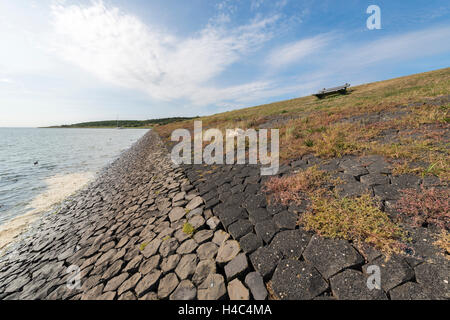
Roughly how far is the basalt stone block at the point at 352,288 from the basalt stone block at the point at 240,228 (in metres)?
1.44

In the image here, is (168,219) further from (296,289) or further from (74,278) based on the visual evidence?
(296,289)

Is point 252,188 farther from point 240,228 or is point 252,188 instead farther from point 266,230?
point 266,230

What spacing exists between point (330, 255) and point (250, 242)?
3.84 feet

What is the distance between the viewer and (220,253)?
2.84 metres

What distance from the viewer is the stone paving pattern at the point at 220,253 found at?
203 cm

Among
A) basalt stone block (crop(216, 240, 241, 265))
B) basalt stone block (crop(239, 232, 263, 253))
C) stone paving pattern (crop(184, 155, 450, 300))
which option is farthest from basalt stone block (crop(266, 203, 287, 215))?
basalt stone block (crop(216, 240, 241, 265))

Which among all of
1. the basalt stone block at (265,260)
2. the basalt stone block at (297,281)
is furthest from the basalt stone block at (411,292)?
the basalt stone block at (265,260)

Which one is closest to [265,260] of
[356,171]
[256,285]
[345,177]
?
[256,285]

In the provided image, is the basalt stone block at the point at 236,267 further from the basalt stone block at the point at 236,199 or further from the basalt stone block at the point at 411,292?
the basalt stone block at the point at 411,292

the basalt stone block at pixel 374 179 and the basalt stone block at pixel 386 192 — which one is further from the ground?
the basalt stone block at pixel 374 179

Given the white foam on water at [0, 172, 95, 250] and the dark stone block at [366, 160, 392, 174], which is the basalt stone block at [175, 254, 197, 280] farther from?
the white foam on water at [0, 172, 95, 250]

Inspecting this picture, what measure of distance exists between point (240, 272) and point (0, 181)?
1887 centimetres

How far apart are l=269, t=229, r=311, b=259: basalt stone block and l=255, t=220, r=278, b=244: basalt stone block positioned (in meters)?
0.09
